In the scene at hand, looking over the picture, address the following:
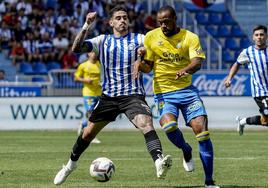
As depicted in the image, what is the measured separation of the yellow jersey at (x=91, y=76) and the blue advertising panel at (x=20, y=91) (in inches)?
228

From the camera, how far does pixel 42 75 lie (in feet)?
101

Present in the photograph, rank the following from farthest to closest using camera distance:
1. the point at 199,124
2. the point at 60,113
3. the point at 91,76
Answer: the point at 60,113, the point at 91,76, the point at 199,124

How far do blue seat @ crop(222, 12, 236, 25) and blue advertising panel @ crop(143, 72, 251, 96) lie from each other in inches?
230

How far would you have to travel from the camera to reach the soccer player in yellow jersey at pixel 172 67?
11.7 metres

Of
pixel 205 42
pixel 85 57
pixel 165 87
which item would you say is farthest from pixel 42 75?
pixel 165 87

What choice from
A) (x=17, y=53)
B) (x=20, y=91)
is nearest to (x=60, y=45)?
(x=17, y=53)

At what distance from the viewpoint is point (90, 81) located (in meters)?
22.9

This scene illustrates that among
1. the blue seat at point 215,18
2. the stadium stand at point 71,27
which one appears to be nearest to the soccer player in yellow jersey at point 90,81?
the stadium stand at point 71,27

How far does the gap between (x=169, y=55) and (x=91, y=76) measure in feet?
37.7

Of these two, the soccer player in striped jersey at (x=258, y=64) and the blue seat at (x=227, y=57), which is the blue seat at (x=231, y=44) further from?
the soccer player in striped jersey at (x=258, y=64)

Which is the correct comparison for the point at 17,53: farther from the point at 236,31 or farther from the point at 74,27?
the point at 236,31

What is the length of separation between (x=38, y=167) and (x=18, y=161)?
133cm

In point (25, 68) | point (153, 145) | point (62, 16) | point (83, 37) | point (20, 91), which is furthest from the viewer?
point (62, 16)

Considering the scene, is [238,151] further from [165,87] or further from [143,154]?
[165,87]
